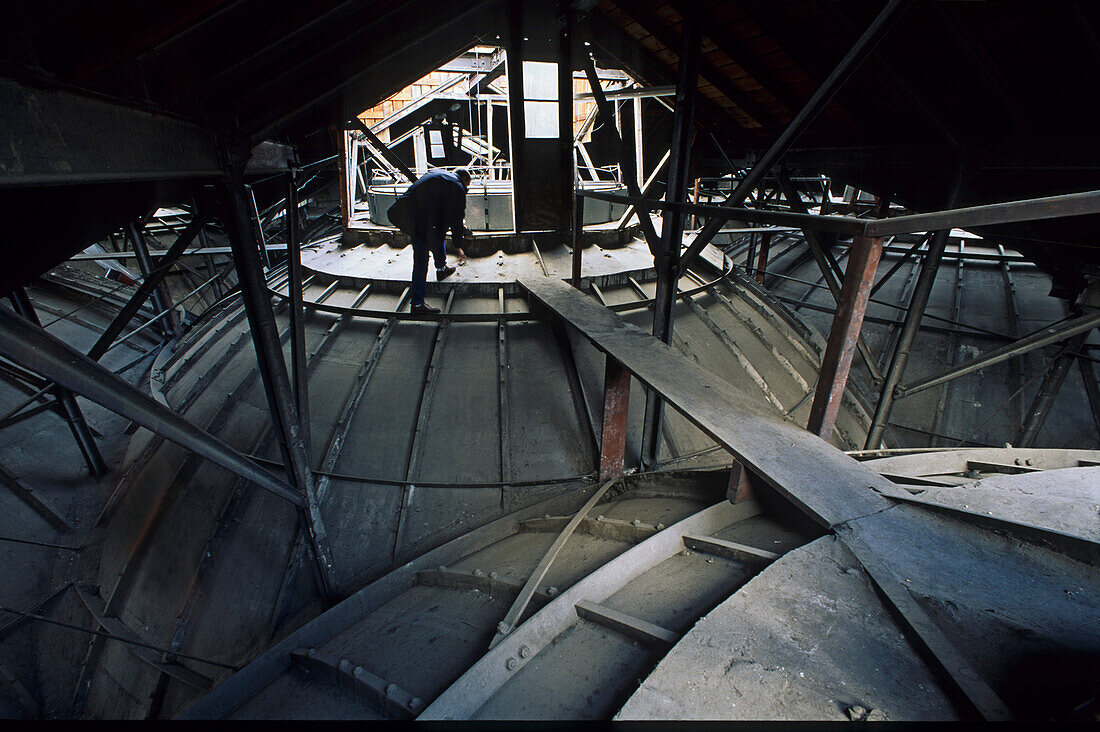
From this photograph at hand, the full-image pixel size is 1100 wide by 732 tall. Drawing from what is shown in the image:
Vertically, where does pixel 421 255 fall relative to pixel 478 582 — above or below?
above

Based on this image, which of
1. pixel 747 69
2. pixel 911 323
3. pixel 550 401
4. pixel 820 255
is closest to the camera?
pixel 820 255

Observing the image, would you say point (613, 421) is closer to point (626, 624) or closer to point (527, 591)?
point (527, 591)

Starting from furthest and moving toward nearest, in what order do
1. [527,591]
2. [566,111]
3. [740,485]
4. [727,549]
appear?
1. [566,111]
2. [740,485]
3. [527,591]
4. [727,549]

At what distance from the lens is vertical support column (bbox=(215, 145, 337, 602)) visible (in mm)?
3957

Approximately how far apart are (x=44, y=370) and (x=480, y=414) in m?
4.63

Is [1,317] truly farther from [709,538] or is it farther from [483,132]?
[483,132]

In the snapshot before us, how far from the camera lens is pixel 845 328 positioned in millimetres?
3445

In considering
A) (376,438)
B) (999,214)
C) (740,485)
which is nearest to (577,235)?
(376,438)

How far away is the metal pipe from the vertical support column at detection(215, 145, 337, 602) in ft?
3.06

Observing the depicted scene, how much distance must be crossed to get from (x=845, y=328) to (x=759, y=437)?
95 centimetres

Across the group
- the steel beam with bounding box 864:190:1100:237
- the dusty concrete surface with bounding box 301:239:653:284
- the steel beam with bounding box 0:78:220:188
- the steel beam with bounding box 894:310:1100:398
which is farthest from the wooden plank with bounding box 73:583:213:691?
the steel beam with bounding box 894:310:1100:398

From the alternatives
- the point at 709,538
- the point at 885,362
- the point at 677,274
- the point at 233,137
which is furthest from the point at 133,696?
the point at 885,362

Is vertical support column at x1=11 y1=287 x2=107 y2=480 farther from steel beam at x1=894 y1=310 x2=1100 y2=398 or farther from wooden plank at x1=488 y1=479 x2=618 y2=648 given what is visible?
steel beam at x1=894 y1=310 x2=1100 y2=398

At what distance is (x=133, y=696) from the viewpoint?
5.18 meters
